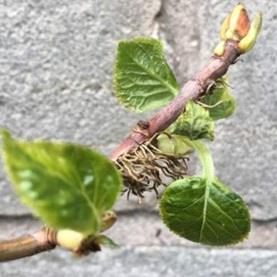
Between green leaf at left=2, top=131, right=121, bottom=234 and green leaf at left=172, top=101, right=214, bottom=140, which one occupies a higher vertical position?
green leaf at left=2, top=131, right=121, bottom=234

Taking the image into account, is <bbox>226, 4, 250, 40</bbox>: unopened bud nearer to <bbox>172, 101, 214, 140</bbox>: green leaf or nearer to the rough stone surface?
<bbox>172, 101, 214, 140</bbox>: green leaf

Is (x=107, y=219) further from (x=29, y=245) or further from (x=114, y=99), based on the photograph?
(x=114, y=99)

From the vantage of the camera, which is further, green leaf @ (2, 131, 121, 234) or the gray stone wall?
the gray stone wall

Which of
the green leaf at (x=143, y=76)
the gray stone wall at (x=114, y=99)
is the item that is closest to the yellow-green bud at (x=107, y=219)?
the green leaf at (x=143, y=76)

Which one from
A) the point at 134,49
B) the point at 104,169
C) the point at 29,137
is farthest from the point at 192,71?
the point at 104,169

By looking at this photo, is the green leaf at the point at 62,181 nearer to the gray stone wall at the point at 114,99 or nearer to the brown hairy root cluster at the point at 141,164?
the brown hairy root cluster at the point at 141,164

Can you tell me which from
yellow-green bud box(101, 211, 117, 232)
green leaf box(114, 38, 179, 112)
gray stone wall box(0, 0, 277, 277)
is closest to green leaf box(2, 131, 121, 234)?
yellow-green bud box(101, 211, 117, 232)

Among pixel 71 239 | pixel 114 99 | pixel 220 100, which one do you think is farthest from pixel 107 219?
pixel 114 99
